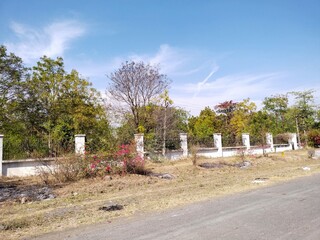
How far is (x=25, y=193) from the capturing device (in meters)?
8.62

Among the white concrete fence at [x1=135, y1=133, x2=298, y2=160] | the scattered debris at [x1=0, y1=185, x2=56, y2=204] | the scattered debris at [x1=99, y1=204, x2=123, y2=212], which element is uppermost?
the white concrete fence at [x1=135, y1=133, x2=298, y2=160]

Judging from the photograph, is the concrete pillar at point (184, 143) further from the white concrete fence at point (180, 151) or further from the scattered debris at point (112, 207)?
the scattered debris at point (112, 207)

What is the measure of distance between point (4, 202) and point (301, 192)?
864 centimetres

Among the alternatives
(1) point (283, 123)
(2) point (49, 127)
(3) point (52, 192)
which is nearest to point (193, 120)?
(1) point (283, 123)

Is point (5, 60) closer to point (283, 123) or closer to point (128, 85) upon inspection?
point (128, 85)

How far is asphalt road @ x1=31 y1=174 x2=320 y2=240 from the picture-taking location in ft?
13.6

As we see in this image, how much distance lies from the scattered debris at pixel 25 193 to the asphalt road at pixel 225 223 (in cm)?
385

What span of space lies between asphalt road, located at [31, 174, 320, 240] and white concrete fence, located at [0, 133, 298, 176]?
691 cm

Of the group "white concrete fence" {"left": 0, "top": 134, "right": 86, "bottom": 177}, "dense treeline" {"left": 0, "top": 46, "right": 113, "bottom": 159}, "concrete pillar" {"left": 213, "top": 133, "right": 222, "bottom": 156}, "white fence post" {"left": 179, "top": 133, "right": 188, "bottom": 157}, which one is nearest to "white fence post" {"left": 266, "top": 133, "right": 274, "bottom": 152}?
"concrete pillar" {"left": 213, "top": 133, "right": 222, "bottom": 156}

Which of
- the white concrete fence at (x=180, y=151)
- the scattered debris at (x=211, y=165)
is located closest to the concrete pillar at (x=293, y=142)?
the white concrete fence at (x=180, y=151)

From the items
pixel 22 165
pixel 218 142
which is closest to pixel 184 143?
pixel 218 142

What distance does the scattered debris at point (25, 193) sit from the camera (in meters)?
7.85

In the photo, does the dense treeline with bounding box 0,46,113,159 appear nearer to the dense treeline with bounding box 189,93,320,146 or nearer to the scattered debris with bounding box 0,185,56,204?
the scattered debris with bounding box 0,185,56,204

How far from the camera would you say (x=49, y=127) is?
49.5 ft
